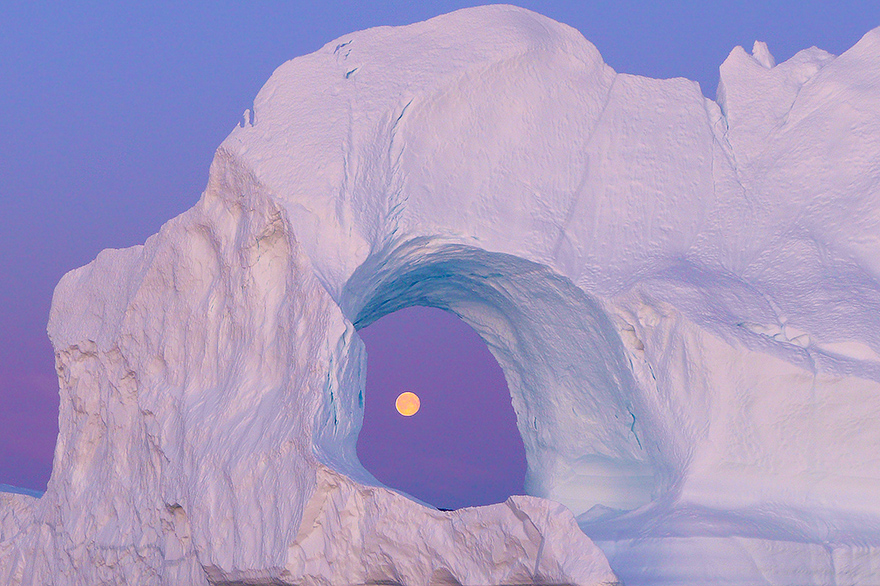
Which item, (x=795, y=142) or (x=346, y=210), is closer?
(x=346, y=210)

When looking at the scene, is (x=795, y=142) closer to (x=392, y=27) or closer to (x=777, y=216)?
(x=777, y=216)

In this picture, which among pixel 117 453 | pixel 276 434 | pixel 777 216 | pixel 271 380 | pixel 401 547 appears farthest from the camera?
pixel 117 453

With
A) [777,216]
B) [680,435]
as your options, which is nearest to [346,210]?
[680,435]

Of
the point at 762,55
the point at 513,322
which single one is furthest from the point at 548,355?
the point at 762,55

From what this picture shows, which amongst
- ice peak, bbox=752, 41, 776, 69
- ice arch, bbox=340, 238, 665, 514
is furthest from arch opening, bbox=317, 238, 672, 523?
ice peak, bbox=752, 41, 776, 69

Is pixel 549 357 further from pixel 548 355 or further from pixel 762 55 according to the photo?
pixel 762 55

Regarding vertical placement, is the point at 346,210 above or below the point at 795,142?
below

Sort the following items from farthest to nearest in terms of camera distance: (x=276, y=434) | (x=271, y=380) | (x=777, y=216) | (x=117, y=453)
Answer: (x=117, y=453) → (x=777, y=216) → (x=271, y=380) → (x=276, y=434)

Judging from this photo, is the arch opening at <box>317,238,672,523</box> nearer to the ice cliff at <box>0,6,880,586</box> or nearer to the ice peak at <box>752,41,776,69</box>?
the ice cliff at <box>0,6,880,586</box>
